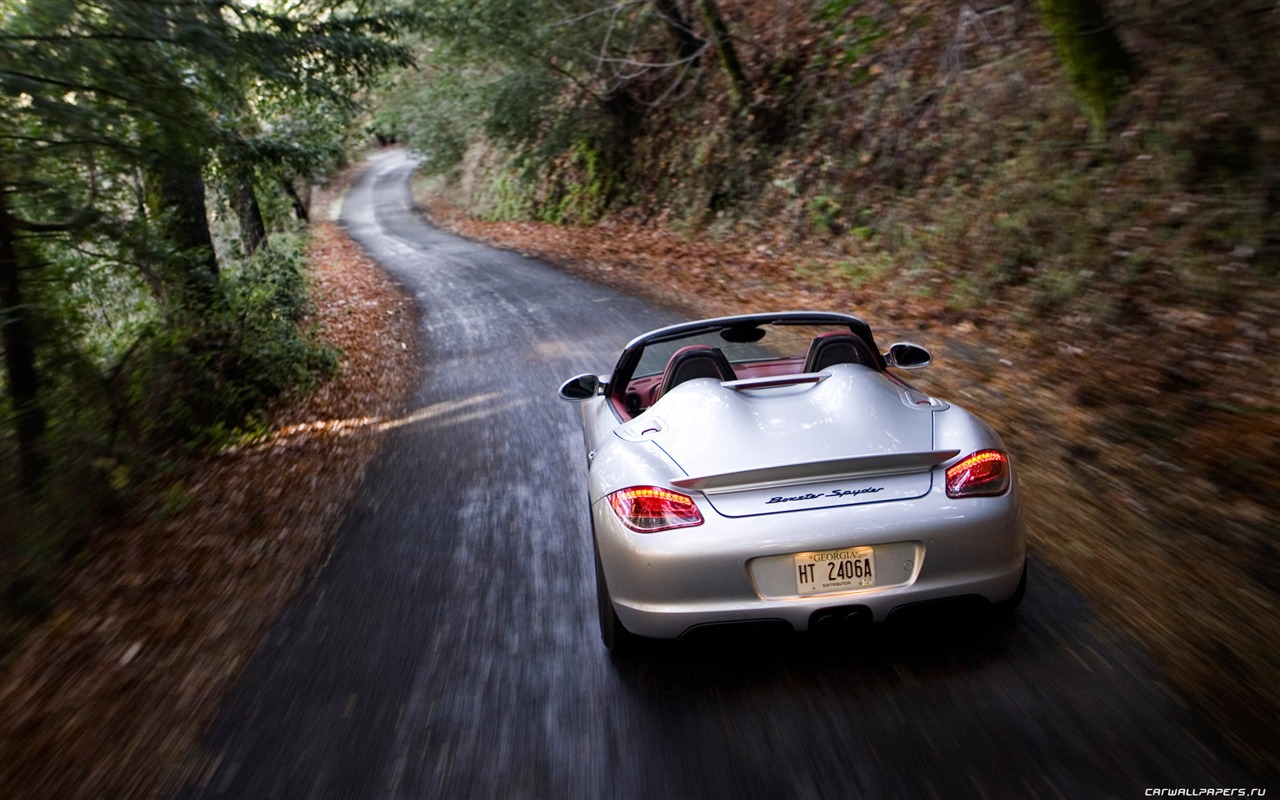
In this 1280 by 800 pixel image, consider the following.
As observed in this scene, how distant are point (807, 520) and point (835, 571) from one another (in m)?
0.22

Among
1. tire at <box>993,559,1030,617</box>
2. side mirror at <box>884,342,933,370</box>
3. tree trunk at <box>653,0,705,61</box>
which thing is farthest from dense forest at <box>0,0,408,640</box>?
tree trunk at <box>653,0,705,61</box>

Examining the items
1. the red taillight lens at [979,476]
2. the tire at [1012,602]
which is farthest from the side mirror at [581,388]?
the tire at [1012,602]

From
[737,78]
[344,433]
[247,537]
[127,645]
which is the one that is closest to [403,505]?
[247,537]

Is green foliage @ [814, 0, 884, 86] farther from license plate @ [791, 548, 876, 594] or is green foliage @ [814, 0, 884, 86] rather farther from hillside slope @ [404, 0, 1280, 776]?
license plate @ [791, 548, 876, 594]

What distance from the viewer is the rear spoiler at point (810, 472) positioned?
3316 millimetres

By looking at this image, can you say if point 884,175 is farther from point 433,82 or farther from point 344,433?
point 433,82

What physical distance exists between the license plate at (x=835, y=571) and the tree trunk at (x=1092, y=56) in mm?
7737

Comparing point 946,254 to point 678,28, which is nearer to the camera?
point 946,254

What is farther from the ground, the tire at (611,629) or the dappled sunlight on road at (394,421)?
the tire at (611,629)

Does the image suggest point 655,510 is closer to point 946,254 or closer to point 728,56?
point 946,254

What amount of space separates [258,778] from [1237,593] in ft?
13.2

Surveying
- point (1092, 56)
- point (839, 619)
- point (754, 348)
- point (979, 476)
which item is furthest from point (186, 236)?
point (1092, 56)

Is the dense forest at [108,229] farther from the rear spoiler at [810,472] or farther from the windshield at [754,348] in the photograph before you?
the rear spoiler at [810,472]

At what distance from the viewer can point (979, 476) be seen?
3.36m
